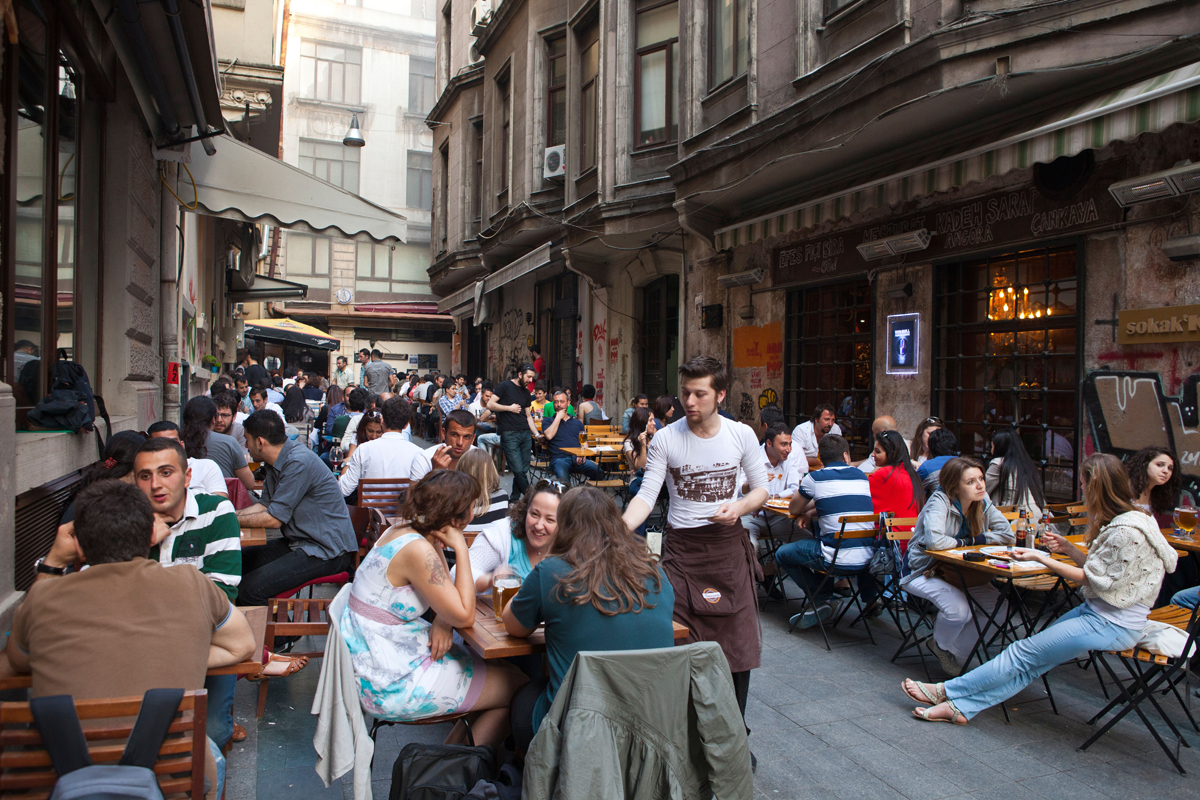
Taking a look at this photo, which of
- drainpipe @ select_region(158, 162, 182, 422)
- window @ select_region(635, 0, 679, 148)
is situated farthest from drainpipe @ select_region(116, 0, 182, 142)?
window @ select_region(635, 0, 679, 148)

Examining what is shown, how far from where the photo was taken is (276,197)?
8.02 m

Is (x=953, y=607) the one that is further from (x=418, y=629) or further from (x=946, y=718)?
(x=418, y=629)

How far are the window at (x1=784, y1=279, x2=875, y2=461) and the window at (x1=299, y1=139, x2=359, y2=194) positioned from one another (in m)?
29.2

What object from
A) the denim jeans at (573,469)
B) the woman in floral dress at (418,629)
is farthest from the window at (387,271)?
the woman in floral dress at (418,629)

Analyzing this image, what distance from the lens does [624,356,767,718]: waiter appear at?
12.5 feet

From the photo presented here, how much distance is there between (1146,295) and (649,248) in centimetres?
882

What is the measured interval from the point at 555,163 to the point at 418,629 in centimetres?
1413

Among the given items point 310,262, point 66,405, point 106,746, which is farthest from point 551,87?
point 310,262

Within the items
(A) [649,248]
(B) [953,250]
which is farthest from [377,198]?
(B) [953,250]

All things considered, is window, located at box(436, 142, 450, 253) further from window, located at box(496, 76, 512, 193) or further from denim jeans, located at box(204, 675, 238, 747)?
denim jeans, located at box(204, 675, 238, 747)

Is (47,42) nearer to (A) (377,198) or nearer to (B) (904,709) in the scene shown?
(B) (904,709)

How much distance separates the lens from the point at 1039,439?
7664 mm

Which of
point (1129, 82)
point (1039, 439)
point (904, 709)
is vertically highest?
point (1129, 82)

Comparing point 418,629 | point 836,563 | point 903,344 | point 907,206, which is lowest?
point 836,563
